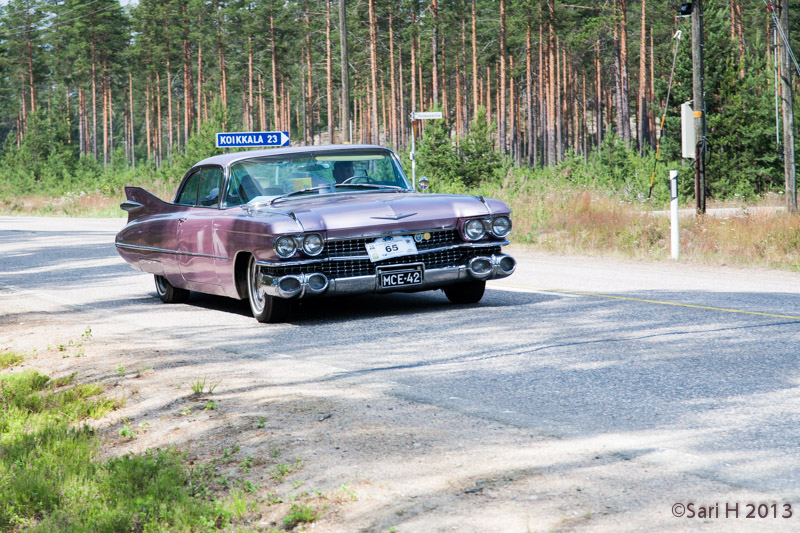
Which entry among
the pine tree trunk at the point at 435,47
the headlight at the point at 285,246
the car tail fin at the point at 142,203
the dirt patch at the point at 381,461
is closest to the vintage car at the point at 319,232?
the headlight at the point at 285,246

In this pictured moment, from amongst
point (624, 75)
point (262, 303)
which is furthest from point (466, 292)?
point (624, 75)

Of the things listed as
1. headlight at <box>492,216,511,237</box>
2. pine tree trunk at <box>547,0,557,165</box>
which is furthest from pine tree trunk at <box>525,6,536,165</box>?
headlight at <box>492,216,511,237</box>

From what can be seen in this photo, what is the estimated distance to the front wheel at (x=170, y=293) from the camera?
1021 centimetres

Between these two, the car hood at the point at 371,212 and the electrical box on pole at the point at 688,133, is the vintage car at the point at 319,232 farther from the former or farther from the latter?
the electrical box on pole at the point at 688,133

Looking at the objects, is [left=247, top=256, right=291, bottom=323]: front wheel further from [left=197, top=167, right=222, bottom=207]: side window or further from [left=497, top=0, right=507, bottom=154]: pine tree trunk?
[left=497, top=0, right=507, bottom=154]: pine tree trunk

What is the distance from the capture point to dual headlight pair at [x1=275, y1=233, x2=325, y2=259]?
25.4ft

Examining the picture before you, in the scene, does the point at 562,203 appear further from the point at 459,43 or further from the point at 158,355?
the point at 459,43

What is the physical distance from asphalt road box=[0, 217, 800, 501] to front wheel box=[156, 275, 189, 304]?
0.62ft

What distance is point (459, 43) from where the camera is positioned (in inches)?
2985

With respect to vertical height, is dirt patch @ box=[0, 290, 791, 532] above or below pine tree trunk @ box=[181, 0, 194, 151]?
below

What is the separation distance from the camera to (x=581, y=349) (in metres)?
6.65

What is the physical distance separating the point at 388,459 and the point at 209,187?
5962 mm

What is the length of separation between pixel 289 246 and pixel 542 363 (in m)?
2.65

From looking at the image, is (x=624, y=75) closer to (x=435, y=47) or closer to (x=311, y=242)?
(x=435, y=47)
